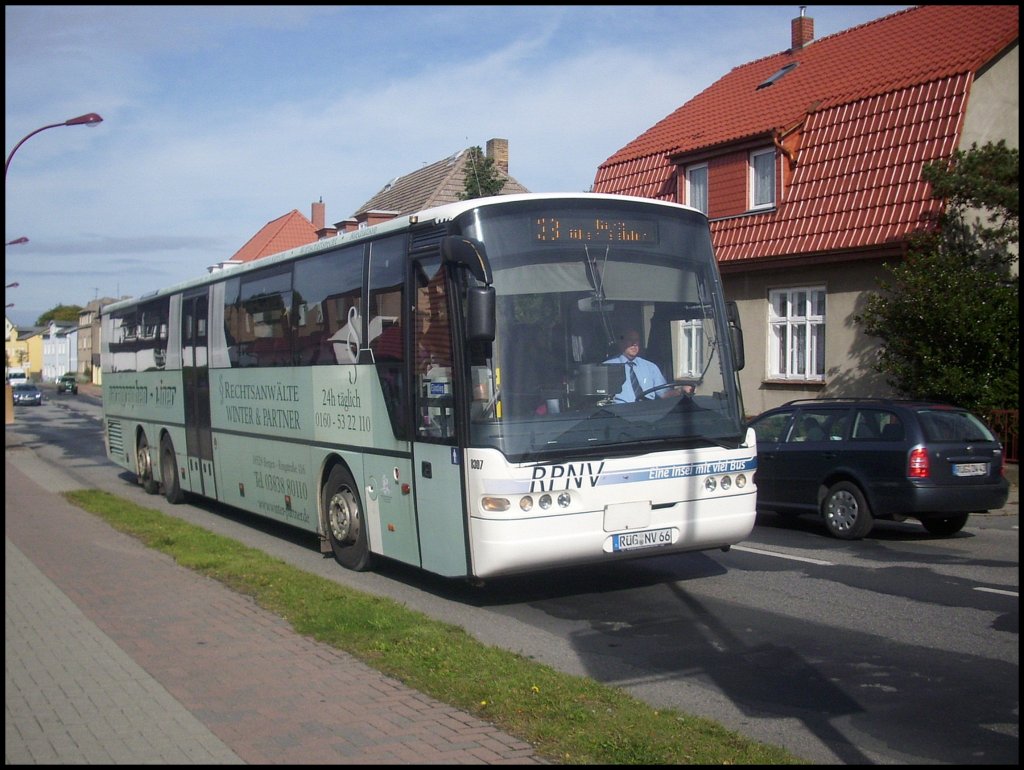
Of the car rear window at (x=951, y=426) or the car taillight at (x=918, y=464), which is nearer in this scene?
the car taillight at (x=918, y=464)

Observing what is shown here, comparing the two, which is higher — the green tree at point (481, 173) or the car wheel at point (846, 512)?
the green tree at point (481, 173)

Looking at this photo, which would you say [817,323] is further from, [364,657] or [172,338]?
[364,657]

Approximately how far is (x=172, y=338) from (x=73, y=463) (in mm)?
11019

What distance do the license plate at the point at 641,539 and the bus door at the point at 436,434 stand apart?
1.19 metres

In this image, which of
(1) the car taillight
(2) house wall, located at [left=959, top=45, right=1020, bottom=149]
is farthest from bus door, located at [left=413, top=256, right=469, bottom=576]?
(2) house wall, located at [left=959, top=45, right=1020, bottom=149]

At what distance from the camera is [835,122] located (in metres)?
21.8

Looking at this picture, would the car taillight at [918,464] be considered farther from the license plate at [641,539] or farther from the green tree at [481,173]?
the green tree at [481,173]

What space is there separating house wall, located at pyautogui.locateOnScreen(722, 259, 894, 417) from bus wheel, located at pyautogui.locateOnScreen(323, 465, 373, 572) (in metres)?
10.3

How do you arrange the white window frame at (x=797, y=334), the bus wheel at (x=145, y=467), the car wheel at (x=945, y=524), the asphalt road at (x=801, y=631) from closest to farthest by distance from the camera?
the asphalt road at (x=801, y=631) → the car wheel at (x=945, y=524) → the bus wheel at (x=145, y=467) → the white window frame at (x=797, y=334)

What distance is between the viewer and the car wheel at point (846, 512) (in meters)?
12.3

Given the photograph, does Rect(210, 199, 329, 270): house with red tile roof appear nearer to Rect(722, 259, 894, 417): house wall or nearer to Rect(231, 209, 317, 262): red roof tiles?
Rect(231, 209, 317, 262): red roof tiles

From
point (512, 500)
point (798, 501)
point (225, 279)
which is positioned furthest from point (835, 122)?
point (512, 500)

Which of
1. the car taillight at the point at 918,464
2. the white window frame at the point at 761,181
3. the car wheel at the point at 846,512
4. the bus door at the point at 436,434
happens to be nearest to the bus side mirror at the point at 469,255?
the bus door at the point at 436,434

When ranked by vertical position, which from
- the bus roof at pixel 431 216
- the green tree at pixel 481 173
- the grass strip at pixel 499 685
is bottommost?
the grass strip at pixel 499 685
